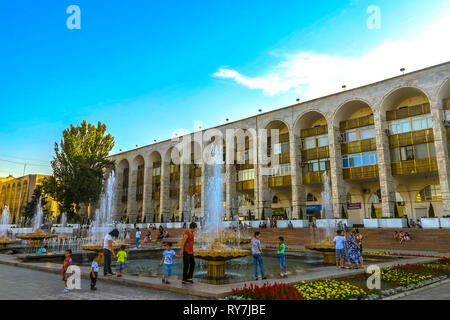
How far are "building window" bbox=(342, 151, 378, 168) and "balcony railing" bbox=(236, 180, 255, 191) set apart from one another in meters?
11.0

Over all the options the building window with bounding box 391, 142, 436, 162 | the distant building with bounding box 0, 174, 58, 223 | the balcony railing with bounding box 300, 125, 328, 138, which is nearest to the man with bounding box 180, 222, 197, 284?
the building window with bounding box 391, 142, 436, 162

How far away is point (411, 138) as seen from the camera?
2845 cm

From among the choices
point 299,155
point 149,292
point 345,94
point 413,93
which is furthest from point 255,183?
point 149,292

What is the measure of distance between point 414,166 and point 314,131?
10.5 meters

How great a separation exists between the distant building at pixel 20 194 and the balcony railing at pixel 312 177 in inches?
2500

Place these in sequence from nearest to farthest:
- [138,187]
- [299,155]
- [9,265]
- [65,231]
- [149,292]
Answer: [149,292]
[9,265]
[299,155]
[65,231]
[138,187]

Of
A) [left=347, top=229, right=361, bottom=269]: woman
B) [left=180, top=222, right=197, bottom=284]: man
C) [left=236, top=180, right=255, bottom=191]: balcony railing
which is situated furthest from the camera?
[left=236, top=180, right=255, bottom=191]: balcony railing

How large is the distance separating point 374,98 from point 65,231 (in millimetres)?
39350

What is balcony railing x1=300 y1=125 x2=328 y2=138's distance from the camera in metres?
34.1

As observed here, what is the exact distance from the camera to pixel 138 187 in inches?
2093

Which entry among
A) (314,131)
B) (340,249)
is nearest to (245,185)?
(314,131)

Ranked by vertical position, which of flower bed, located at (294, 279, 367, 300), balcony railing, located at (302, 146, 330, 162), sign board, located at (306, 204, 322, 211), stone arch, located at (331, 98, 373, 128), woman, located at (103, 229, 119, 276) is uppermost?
stone arch, located at (331, 98, 373, 128)

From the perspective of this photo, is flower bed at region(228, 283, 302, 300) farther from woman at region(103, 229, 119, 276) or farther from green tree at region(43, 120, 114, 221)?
green tree at region(43, 120, 114, 221)
